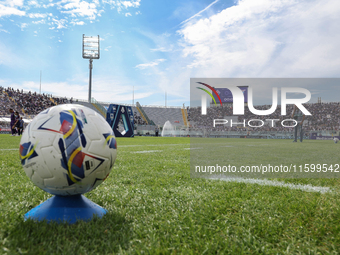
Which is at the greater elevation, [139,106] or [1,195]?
[139,106]

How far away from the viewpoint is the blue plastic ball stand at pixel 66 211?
1.91 meters

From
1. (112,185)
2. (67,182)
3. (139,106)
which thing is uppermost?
(139,106)

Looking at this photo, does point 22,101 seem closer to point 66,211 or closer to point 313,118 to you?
point 66,211

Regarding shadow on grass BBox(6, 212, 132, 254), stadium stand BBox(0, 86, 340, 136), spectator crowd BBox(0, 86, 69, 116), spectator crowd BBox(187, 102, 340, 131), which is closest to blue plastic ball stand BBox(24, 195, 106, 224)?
shadow on grass BBox(6, 212, 132, 254)

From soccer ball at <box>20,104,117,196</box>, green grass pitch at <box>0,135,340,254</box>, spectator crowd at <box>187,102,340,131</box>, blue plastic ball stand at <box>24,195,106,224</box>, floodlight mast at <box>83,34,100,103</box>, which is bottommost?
green grass pitch at <box>0,135,340,254</box>

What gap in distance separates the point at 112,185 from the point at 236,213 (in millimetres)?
1744

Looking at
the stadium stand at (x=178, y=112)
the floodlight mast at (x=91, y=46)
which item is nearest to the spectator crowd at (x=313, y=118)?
the stadium stand at (x=178, y=112)

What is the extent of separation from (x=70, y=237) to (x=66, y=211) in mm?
361

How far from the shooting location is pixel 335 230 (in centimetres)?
182

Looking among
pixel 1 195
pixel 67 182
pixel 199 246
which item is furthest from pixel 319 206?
pixel 1 195

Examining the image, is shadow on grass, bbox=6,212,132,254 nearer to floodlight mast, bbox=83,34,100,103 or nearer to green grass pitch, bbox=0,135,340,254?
green grass pitch, bbox=0,135,340,254

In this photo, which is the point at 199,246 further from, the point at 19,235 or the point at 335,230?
the point at 19,235

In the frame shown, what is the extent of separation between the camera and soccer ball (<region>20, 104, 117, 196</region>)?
1884mm

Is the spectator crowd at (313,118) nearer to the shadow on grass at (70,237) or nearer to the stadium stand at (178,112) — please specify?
the stadium stand at (178,112)
